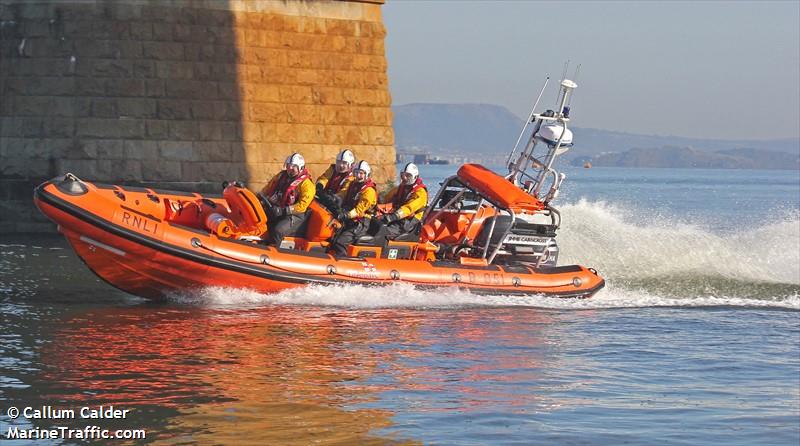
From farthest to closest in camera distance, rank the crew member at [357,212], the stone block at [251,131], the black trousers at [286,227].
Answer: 1. the stone block at [251,131]
2. the crew member at [357,212]
3. the black trousers at [286,227]

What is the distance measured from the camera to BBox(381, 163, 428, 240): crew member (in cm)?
1536

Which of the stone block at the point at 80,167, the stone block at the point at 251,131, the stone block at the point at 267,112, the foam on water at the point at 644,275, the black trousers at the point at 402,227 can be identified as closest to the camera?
the foam on water at the point at 644,275

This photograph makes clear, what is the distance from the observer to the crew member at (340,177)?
50.5 feet

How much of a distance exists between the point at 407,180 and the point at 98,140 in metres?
9.41

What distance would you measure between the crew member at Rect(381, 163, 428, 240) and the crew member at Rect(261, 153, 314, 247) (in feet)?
3.62

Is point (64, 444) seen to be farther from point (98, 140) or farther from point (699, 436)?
point (98, 140)

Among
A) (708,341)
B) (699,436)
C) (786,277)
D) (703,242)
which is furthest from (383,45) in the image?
(699,436)

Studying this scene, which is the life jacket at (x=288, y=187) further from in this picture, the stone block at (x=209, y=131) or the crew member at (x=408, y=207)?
the stone block at (x=209, y=131)

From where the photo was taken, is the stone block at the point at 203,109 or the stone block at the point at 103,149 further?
the stone block at the point at 203,109

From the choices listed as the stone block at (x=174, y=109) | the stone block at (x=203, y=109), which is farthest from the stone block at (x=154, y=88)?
the stone block at (x=203, y=109)

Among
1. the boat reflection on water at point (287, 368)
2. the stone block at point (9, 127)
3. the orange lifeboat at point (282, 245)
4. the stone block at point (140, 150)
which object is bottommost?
the boat reflection on water at point (287, 368)

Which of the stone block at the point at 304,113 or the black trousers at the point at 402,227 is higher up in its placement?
the stone block at the point at 304,113

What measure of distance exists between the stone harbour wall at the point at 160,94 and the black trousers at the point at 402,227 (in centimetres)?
910

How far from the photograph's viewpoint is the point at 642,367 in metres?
11.3
